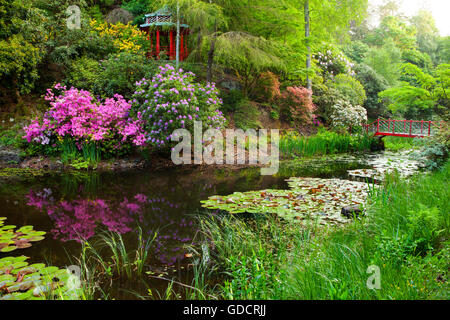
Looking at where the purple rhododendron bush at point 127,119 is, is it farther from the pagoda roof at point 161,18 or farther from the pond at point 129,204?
the pagoda roof at point 161,18

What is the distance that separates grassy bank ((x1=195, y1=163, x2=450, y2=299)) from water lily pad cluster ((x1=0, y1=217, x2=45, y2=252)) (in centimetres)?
212

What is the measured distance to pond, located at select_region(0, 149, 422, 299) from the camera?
12.0 feet

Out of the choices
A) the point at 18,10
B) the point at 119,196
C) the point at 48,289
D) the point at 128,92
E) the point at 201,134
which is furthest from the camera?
the point at 128,92

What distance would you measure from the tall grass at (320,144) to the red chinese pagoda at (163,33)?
648 centimetres

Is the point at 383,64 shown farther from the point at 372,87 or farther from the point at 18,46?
the point at 18,46

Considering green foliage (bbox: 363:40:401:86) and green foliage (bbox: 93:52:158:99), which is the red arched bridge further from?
green foliage (bbox: 93:52:158:99)

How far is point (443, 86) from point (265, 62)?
18.0ft

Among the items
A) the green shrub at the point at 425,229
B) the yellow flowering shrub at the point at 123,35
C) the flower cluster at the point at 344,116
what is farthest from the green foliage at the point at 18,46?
the flower cluster at the point at 344,116

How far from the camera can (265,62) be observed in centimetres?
1106

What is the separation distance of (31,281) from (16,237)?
4.48 ft

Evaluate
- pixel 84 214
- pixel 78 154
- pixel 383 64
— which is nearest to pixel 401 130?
pixel 383 64

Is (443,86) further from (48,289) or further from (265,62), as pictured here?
(48,289)

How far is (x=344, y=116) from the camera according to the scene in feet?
46.5
